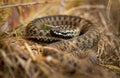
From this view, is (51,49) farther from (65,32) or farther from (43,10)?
(43,10)

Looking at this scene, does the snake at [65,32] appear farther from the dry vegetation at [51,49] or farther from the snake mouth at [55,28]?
the dry vegetation at [51,49]

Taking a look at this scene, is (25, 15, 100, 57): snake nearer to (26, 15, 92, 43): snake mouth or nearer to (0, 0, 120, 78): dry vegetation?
(26, 15, 92, 43): snake mouth

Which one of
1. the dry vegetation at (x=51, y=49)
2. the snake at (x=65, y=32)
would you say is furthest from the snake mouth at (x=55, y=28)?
the dry vegetation at (x=51, y=49)

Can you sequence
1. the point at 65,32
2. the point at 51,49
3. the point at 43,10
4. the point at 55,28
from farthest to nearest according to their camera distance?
1. the point at 43,10
2. the point at 55,28
3. the point at 65,32
4. the point at 51,49

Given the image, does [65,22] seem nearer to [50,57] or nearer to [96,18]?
[96,18]

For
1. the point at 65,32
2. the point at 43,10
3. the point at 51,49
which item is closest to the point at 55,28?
the point at 65,32

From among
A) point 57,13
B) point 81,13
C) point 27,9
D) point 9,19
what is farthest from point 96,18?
point 9,19

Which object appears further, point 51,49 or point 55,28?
point 55,28
